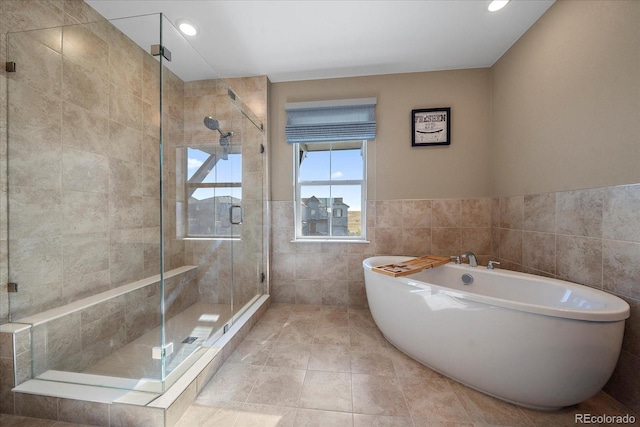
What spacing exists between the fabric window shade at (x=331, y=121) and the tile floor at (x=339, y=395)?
1922 mm

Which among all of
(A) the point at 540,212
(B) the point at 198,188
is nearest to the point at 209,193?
(B) the point at 198,188

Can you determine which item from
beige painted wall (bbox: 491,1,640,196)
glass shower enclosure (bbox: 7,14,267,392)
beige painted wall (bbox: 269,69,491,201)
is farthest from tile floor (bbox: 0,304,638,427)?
beige painted wall (bbox: 269,69,491,201)

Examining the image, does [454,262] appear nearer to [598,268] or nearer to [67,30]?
[598,268]

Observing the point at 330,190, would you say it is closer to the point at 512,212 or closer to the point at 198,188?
the point at 198,188

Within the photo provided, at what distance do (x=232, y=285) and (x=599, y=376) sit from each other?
89.2 inches

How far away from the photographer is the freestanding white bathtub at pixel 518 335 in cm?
99

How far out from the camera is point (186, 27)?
1.73m

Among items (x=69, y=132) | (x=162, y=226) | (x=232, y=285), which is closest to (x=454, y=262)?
(x=232, y=285)

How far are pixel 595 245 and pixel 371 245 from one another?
1.52 metres

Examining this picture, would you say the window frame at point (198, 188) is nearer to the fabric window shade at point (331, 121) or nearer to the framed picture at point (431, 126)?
the fabric window shade at point (331, 121)

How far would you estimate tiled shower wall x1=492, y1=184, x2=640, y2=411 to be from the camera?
3.76 ft

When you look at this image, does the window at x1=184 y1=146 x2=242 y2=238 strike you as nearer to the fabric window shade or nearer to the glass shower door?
the glass shower door

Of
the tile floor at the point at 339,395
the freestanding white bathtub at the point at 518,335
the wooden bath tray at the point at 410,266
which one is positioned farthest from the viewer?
the wooden bath tray at the point at 410,266

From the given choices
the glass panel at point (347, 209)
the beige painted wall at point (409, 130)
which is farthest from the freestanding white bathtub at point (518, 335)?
the beige painted wall at point (409, 130)
